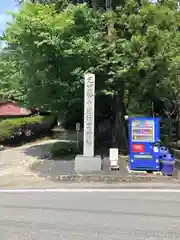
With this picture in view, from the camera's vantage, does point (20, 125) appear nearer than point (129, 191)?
No

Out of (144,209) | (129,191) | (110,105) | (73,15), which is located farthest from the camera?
(110,105)

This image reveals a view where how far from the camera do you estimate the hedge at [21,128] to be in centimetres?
2075

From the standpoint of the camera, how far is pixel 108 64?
15.1 m

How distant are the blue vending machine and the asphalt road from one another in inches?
127

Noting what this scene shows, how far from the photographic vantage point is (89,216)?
657cm

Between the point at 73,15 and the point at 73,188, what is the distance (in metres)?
7.87

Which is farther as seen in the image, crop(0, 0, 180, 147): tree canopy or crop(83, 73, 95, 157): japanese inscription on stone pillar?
crop(0, 0, 180, 147): tree canopy

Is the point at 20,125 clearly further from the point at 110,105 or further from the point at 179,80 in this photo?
the point at 179,80

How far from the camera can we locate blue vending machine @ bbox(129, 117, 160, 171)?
41.1 ft

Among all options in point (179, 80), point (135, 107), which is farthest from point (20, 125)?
point (179, 80)

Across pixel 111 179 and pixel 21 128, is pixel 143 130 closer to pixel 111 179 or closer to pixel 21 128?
pixel 111 179

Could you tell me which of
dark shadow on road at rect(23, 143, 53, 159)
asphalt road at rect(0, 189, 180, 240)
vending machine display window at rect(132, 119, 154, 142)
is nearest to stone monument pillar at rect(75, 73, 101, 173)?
vending machine display window at rect(132, 119, 154, 142)

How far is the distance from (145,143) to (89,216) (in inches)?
258

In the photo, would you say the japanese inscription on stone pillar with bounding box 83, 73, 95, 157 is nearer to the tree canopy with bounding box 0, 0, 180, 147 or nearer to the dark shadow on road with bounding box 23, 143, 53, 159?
the tree canopy with bounding box 0, 0, 180, 147
